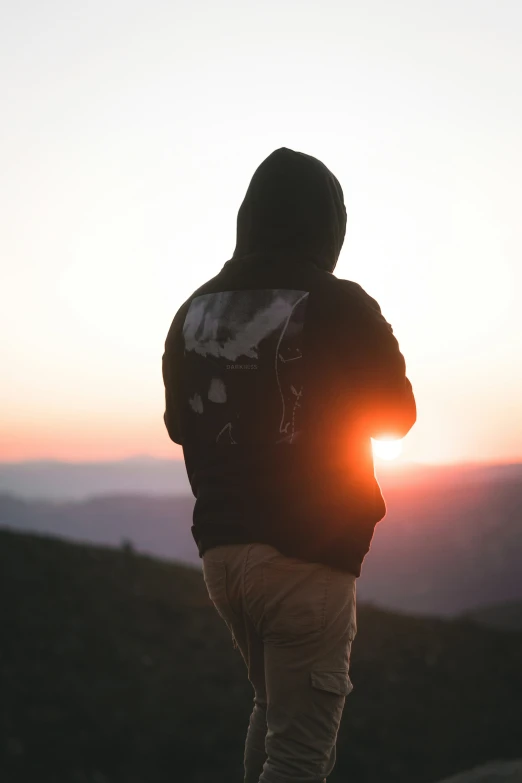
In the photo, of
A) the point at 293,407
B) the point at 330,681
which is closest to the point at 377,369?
the point at 293,407

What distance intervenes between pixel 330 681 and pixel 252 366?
983 millimetres

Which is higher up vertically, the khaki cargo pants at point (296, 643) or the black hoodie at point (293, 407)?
the black hoodie at point (293, 407)

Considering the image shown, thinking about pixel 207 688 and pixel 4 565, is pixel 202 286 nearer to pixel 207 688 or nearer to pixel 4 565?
pixel 207 688

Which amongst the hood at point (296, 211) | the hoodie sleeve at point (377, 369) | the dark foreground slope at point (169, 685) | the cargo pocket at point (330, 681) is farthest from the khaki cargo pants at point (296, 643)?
the dark foreground slope at point (169, 685)

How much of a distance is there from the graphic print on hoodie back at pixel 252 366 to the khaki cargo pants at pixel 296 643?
1.18ft

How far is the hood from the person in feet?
0.37

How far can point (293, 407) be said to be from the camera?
2348 mm

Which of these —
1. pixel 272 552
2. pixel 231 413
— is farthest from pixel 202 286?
pixel 272 552

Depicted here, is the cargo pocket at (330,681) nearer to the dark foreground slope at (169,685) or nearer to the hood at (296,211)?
the hood at (296,211)

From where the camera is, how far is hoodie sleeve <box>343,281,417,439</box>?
7.69ft

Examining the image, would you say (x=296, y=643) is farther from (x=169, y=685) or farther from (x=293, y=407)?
(x=169, y=685)

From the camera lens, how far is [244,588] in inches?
94.7

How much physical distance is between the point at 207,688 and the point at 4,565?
320cm

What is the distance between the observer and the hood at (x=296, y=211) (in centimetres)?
257
